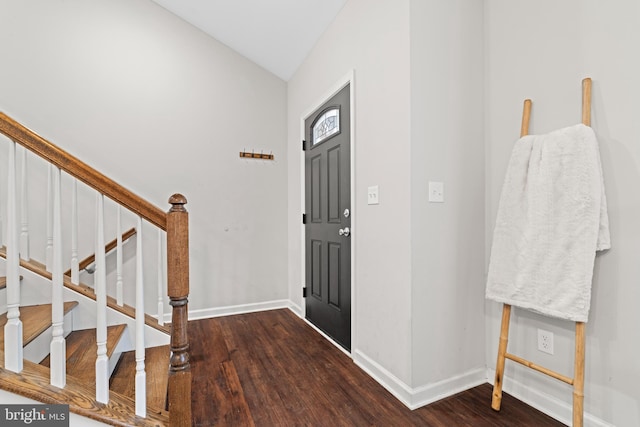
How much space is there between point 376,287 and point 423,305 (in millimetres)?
340

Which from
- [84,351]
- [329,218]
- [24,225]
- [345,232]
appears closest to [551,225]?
[345,232]

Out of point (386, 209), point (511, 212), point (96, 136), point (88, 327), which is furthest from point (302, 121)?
point (88, 327)

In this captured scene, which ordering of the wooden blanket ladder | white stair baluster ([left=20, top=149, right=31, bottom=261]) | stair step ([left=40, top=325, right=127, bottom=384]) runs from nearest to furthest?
the wooden blanket ladder < stair step ([left=40, top=325, right=127, bottom=384]) < white stair baluster ([left=20, top=149, right=31, bottom=261])

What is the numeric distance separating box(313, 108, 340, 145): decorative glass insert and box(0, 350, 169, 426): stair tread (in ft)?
7.10

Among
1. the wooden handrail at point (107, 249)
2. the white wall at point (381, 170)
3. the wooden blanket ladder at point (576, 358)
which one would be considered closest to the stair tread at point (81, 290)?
the wooden handrail at point (107, 249)

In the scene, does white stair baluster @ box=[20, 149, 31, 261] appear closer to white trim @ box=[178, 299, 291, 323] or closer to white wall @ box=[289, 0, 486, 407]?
white trim @ box=[178, 299, 291, 323]

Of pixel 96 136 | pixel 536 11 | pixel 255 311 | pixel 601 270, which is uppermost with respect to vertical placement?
pixel 536 11

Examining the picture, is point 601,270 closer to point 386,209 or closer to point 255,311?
point 386,209

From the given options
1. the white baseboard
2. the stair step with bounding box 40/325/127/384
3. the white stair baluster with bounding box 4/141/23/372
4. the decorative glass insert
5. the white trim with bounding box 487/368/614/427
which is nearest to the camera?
→ the white stair baluster with bounding box 4/141/23/372

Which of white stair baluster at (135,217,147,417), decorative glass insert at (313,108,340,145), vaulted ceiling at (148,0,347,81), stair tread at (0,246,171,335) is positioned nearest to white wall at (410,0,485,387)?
decorative glass insert at (313,108,340,145)

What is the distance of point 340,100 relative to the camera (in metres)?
2.47

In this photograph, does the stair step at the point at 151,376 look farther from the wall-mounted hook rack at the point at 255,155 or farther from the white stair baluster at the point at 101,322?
the wall-mounted hook rack at the point at 255,155

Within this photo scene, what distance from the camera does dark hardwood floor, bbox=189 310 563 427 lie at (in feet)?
5.14

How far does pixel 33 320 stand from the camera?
1.73 metres
